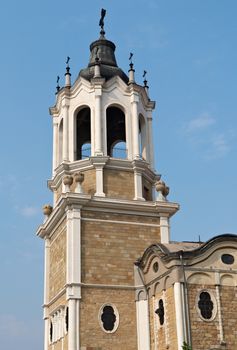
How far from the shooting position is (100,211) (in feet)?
98.8

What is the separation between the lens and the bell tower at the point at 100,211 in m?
28.3

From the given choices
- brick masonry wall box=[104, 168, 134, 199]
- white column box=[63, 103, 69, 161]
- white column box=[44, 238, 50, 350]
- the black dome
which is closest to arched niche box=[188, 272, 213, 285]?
brick masonry wall box=[104, 168, 134, 199]

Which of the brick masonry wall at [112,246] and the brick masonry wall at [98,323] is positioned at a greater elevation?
the brick masonry wall at [112,246]

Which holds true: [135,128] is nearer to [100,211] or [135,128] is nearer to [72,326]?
[100,211]

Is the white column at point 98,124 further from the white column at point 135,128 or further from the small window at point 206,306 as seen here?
the small window at point 206,306

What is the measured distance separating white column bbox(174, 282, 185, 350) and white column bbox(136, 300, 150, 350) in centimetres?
317

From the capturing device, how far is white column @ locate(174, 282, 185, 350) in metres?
25.1

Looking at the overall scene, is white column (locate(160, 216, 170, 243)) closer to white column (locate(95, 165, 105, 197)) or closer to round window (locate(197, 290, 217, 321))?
white column (locate(95, 165, 105, 197))

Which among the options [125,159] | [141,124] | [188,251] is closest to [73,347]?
[188,251]

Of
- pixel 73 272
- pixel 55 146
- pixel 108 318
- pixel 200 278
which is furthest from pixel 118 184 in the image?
pixel 200 278

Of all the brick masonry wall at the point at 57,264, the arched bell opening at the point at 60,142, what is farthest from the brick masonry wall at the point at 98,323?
the arched bell opening at the point at 60,142

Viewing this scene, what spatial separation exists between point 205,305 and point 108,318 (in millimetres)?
4781

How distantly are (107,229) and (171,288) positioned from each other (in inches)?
196

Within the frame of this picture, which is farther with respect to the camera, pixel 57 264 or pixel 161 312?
pixel 57 264
